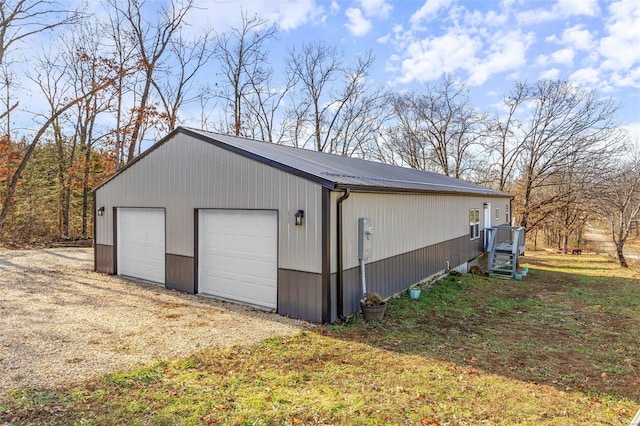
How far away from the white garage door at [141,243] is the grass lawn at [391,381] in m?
4.78

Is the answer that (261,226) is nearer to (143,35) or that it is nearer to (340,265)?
(340,265)

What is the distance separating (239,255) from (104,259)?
508 cm

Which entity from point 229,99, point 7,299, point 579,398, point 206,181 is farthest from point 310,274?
point 229,99

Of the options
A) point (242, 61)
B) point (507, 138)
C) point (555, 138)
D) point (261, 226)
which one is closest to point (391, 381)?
point (261, 226)

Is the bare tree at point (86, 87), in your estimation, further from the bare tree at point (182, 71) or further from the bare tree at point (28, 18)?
the bare tree at point (28, 18)

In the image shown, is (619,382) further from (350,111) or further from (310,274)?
(350,111)

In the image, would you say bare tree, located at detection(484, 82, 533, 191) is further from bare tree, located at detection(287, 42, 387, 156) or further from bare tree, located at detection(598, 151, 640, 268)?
bare tree, located at detection(287, 42, 387, 156)

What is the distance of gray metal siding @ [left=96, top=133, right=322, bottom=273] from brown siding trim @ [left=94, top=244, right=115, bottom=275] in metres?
0.17

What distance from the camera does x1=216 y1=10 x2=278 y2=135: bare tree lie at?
22.1 meters

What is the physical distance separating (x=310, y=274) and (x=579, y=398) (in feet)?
12.0

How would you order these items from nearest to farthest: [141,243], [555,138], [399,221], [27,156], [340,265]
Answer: [340,265] < [399,221] < [141,243] < [27,156] < [555,138]

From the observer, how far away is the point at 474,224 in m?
14.1

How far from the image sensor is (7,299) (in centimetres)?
718

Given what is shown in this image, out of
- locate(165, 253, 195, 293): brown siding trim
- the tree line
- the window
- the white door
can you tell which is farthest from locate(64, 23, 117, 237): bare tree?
the white door
